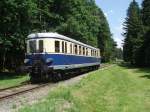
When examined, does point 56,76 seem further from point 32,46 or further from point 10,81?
point 10,81

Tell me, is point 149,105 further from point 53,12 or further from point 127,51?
point 127,51

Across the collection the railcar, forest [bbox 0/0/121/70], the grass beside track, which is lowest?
the grass beside track

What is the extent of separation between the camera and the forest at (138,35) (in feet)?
214

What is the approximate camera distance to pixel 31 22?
119 feet

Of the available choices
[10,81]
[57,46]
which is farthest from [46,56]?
[10,81]

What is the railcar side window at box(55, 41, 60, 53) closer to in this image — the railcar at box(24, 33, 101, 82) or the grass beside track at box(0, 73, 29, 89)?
the railcar at box(24, 33, 101, 82)

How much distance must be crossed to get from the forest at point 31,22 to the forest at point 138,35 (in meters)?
8.35

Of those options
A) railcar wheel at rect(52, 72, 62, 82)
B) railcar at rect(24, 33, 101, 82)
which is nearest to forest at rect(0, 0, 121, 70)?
railcar at rect(24, 33, 101, 82)

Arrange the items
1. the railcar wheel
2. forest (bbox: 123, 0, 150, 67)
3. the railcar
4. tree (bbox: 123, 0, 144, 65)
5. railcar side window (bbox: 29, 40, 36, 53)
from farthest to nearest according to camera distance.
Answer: tree (bbox: 123, 0, 144, 65)
forest (bbox: 123, 0, 150, 67)
the railcar wheel
railcar side window (bbox: 29, 40, 36, 53)
the railcar

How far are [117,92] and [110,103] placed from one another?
4.39 m

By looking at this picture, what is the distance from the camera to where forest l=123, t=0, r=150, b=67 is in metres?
65.1

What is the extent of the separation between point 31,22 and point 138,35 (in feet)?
136

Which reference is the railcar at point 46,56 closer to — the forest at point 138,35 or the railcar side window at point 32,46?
the railcar side window at point 32,46

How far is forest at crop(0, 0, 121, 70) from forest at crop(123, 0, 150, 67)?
27.4 ft
